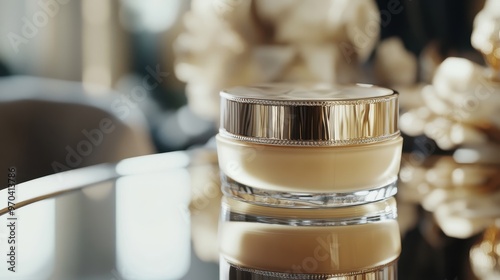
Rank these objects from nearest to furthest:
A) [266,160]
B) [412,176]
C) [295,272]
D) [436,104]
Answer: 1. [295,272]
2. [266,160]
3. [412,176]
4. [436,104]

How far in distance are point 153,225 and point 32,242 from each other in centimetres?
8

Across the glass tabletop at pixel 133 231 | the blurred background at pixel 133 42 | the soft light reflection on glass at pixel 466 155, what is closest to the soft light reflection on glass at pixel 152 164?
the glass tabletop at pixel 133 231

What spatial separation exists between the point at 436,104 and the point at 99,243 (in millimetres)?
453

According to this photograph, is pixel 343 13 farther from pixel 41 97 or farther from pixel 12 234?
pixel 12 234

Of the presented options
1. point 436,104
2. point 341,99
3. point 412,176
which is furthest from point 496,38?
point 341,99

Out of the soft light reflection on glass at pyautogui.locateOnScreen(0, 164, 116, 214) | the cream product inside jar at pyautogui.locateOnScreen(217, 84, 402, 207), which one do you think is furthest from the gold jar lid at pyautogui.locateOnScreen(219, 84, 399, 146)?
the soft light reflection on glass at pyautogui.locateOnScreen(0, 164, 116, 214)

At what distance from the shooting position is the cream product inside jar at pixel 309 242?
0.41 meters

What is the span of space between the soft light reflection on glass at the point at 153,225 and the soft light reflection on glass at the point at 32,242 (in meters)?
0.04

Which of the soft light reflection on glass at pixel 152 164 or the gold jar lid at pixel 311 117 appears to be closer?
the gold jar lid at pixel 311 117

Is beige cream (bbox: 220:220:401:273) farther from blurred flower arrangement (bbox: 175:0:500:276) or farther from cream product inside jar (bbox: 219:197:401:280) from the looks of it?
blurred flower arrangement (bbox: 175:0:500:276)

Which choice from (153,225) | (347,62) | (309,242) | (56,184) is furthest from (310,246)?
(347,62)

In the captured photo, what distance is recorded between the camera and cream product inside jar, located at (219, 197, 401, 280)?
1.34 ft

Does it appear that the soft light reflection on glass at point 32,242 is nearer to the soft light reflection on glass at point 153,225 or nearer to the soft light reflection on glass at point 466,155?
the soft light reflection on glass at point 153,225

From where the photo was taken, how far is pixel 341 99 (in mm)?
499
